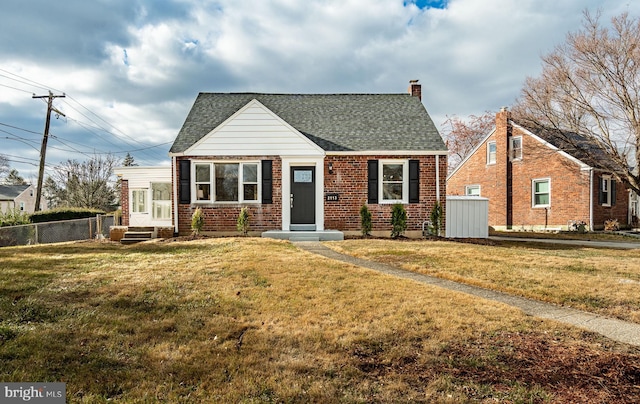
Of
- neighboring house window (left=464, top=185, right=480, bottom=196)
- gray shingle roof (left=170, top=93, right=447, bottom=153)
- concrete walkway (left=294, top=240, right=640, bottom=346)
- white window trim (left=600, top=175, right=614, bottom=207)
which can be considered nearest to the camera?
concrete walkway (left=294, top=240, right=640, bottom=346)

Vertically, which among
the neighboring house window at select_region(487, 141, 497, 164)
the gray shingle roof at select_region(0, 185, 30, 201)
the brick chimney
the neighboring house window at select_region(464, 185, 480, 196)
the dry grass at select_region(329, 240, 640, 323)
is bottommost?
the dry grass at select_region(329, 240, 640, 323)

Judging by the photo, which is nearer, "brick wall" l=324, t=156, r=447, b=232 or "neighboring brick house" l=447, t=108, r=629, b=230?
"brick wall" l=324, t=156, r=447, b=232

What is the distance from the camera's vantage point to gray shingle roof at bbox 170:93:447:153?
13734 mm

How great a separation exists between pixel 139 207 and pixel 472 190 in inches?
790

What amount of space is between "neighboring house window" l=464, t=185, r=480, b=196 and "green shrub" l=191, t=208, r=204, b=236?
60.1 ft

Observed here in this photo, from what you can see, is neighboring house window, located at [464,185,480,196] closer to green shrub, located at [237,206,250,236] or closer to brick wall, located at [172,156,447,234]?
brick wall, located at [172,156,447,234]

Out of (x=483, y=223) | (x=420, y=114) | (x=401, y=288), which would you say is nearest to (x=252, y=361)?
(x=401, y=288)

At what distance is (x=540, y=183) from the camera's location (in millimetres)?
A: 20422

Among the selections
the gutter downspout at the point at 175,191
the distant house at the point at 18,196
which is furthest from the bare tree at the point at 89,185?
the gutter downspout at the point at 175,191

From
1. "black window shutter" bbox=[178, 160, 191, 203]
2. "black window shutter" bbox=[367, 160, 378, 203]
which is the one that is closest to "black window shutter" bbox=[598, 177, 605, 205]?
"black window shutter" bbox=[367, 160, 378, 203]

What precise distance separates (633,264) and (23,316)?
11322 millimetres

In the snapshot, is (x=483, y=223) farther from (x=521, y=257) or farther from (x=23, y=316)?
(x=23, y=316)

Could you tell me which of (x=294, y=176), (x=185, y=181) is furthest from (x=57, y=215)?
(x=294, y=176)

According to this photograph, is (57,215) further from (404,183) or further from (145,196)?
(404,183)
